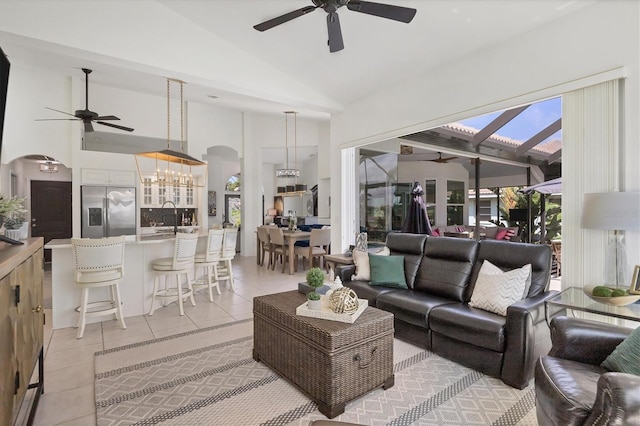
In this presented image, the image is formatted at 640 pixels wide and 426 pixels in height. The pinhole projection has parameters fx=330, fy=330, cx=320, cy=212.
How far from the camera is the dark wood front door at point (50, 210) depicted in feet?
25.4

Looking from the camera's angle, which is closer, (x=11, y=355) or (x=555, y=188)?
(x=11, y=355)

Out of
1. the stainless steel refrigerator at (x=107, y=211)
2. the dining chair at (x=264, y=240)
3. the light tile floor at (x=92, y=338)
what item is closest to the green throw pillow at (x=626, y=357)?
the light tile floor at (x=92, y=338)

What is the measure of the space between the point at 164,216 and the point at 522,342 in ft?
27.8

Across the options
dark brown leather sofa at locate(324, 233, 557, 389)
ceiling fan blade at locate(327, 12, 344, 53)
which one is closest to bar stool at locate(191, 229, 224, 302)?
dark brown leather sofa at locate(324, 233, 557, 389)

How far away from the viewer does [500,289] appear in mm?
2797

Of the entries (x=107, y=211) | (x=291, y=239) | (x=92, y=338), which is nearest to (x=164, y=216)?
(x=107, y=211)

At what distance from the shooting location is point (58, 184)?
26.4 ft

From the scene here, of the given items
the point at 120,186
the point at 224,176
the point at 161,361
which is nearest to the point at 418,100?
the point at 161,361

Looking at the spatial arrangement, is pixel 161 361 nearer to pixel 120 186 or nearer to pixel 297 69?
pixel 297 69

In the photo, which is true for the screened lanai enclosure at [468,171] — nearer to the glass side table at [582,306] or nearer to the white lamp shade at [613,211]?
the white lamp shade at [613,211]

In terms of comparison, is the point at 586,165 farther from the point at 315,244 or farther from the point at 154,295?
the point at 154,295

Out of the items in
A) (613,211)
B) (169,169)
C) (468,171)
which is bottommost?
(613,211)

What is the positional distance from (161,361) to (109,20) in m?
3.64

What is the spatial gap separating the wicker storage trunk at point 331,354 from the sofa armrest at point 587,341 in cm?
103
